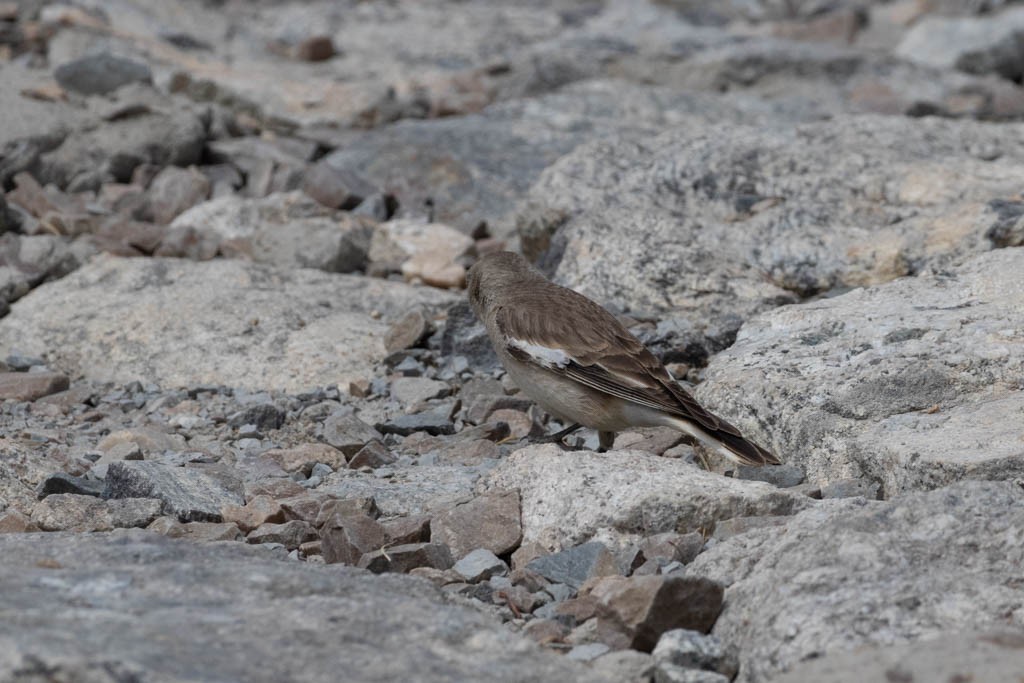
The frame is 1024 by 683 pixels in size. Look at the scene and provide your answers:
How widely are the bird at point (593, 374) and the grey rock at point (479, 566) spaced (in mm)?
1320

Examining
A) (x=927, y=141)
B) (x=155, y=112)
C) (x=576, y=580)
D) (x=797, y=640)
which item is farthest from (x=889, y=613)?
(x=155, y=112)

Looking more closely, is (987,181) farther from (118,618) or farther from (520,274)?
(118,618)

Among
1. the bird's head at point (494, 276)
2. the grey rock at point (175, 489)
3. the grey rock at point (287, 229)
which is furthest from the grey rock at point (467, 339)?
the grey rock at point (175, 489)

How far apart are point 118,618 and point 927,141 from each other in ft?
25.4

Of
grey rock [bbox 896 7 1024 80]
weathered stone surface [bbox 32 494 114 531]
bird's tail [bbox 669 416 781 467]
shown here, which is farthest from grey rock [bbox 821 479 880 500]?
grey rock [bbox 896 7 1024 80]

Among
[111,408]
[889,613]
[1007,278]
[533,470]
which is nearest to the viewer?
[889,613]

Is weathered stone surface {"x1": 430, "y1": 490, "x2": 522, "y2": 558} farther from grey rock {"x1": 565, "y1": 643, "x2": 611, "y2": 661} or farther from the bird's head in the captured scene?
the bird's head

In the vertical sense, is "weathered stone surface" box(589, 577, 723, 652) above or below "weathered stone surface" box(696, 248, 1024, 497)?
above

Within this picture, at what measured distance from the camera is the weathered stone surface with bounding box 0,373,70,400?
26.0ft

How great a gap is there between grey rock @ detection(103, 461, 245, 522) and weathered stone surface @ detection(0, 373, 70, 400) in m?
2.25

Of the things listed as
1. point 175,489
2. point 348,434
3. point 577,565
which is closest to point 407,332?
point 348,434

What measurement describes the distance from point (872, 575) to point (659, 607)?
66cm

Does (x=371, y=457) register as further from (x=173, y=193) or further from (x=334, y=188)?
(x=173, y=193)

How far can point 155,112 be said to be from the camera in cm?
1241
